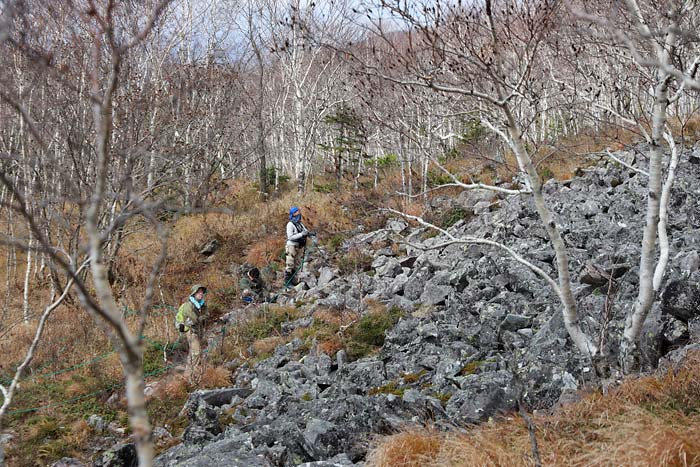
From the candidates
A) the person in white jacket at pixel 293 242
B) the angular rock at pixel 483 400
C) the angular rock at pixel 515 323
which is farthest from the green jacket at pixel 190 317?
the angular rock at pixel 483 400

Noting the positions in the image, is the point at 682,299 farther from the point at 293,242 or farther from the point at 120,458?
the point at 293,242

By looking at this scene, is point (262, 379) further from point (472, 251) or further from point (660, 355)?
point (660, 355)

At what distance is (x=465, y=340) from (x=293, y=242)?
207 inches

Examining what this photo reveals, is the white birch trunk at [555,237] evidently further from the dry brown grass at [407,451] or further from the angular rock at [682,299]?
the dry brown grass at [407,451]

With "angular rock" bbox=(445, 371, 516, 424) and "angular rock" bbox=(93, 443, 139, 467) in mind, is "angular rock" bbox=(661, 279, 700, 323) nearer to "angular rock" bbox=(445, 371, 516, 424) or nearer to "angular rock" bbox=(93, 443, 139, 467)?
"angular rock" bbox=(445, 371, 516, 424)

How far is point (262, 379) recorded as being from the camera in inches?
268

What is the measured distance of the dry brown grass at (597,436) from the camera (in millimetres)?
2996

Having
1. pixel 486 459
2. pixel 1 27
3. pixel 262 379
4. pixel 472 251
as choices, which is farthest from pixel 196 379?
pixel 1 27

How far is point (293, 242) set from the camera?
10.6m

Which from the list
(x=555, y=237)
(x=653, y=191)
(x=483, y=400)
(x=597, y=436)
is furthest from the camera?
(x=483, y=400)

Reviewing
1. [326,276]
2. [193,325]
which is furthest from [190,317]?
[326,276]

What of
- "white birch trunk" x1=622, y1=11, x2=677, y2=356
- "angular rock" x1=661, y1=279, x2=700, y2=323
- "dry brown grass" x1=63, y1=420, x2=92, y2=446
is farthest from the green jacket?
"angular rock" x1=661, y1=279, x2=700, y2=323

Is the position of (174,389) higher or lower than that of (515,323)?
lower

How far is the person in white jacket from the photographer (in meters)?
10.5
